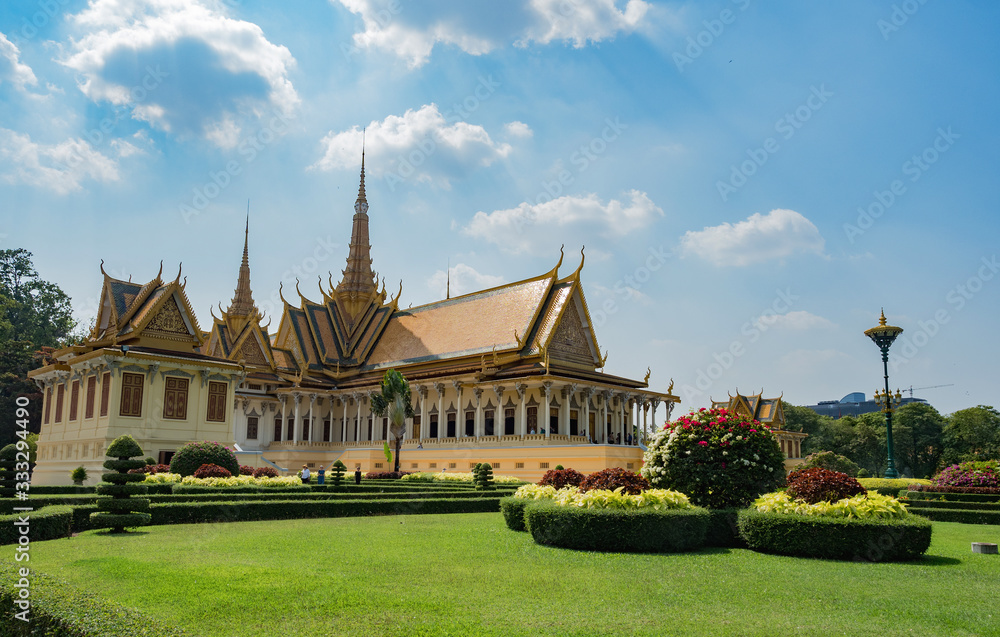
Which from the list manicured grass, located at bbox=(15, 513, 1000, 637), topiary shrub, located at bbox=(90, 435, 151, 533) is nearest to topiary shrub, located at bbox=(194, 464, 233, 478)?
topiary shrub, located at bbox=(90, 435, 151, 533)

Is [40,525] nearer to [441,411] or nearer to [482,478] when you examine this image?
[482,478]

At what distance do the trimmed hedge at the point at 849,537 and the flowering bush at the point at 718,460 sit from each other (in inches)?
72.6

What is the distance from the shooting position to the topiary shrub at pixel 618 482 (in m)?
11.2

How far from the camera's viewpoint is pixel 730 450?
39.4 feet

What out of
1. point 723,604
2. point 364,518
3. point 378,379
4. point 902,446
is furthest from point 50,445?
point 902,446

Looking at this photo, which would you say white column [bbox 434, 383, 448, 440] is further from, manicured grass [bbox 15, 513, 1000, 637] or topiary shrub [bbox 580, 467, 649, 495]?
manicured grass [bbox 15, 513, 1000, 637]

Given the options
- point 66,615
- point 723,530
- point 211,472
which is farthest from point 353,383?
point 66,615

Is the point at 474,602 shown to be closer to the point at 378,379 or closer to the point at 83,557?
the point at 83,557

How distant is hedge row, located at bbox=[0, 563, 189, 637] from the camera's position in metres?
4.91

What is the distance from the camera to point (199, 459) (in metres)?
23.3

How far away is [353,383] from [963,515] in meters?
32.5

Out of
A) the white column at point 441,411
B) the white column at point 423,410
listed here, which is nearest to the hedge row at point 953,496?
the white column at point 441,411

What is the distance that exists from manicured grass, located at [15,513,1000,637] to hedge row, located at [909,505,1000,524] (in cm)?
744

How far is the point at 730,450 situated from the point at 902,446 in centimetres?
6142
